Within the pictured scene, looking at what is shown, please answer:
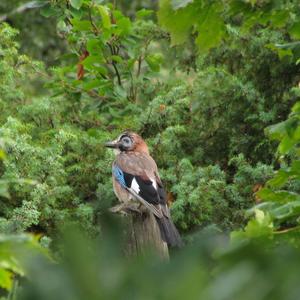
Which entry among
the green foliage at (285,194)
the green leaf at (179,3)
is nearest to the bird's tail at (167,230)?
the green foliage at (285,194)

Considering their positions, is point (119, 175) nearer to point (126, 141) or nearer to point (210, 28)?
point (126, 141)

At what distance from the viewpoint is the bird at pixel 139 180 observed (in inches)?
267

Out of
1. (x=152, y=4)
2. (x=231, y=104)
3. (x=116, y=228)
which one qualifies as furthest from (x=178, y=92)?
(x=116, y=228)

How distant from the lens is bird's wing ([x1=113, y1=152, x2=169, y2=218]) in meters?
6.94

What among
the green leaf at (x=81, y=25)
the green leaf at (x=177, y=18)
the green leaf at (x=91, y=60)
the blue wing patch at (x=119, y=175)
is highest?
the green leaf at (x=81, y=25)

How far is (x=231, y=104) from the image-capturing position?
321 inches

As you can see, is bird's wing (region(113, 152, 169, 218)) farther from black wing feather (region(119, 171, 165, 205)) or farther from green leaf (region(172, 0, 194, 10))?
green leaf (region(172, 0, 194, 10))

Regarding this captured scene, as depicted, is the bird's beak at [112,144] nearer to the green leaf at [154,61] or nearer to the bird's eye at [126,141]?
the bird's eye at [126,141]

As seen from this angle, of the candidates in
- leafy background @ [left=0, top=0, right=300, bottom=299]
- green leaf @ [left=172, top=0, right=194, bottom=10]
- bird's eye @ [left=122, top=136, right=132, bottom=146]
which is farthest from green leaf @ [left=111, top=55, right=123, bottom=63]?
green leaf @ [left=172, top=0, right=194, bottom=10]

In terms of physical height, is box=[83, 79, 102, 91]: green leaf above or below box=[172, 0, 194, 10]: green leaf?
above

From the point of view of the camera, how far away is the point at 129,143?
25.6 feet

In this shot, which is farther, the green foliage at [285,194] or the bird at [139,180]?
the bird at [139,180]

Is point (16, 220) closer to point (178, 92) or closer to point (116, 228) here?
point (178, 92)

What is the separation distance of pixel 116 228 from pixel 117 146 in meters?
6.60
